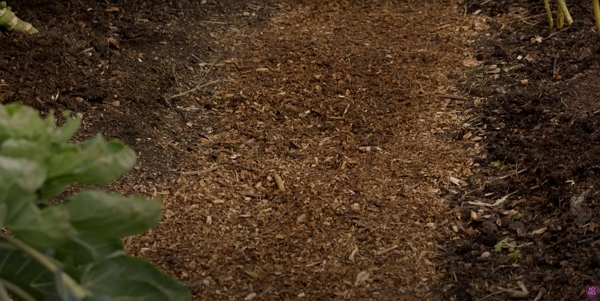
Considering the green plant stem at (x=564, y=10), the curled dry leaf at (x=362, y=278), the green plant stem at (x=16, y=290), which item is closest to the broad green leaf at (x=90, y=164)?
the green plant stem at (x=16, y=290)

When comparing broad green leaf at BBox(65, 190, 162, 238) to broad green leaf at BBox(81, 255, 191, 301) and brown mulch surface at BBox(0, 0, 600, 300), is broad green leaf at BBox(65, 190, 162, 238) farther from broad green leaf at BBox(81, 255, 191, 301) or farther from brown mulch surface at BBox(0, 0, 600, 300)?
brown mulch surface at BBox(0, 0, 600, 300)

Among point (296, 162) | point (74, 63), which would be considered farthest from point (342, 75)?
point (74, 63)

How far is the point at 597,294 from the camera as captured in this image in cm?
250

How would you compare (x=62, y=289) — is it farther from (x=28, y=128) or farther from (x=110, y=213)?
(x=28, y=128)

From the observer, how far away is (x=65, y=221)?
153 cm

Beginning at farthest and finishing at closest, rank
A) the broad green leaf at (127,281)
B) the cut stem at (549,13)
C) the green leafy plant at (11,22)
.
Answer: the cut stem at (549,13) < the green leafy plant at (11,22) < the broad green leaf at (127,281)

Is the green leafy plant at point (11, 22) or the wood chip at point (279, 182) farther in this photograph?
the green leafy plant at point (11, 22)

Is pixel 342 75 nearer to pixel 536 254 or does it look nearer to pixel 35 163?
pixel 536 254

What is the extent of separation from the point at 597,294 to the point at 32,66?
2.91 metres

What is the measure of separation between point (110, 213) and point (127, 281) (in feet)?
0.54

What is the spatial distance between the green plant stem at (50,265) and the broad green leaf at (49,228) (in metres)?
0.04

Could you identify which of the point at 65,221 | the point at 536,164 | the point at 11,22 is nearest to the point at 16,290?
the point at 65,221

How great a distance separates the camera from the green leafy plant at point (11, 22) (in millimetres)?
4219

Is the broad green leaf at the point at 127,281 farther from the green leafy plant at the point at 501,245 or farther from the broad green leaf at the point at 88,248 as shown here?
the green leafy plant at the point at 501,245
